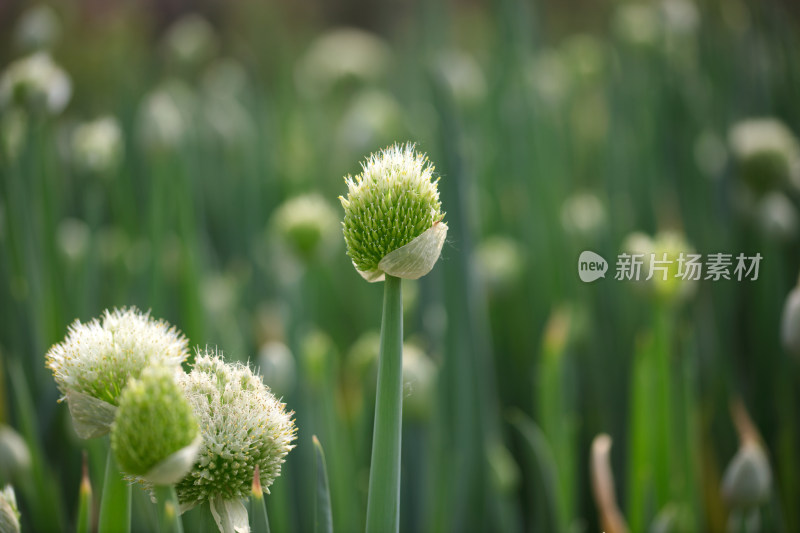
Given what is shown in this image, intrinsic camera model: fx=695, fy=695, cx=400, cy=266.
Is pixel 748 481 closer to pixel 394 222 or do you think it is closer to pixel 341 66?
pixel 394 222

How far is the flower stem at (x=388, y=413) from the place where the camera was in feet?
1.28

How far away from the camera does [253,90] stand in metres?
2.50

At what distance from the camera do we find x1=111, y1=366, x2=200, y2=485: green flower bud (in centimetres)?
32

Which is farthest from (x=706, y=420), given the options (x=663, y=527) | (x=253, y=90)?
(x=253, y=90)

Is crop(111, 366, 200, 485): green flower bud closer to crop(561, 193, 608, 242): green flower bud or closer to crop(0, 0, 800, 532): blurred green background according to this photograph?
crop(0, 0, 800, 532): blurred green background

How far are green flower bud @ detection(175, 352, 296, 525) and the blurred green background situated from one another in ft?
0.60

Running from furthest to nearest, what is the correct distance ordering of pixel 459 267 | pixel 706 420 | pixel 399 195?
pixel 706 420, pixel 459 267, pixel 399 195

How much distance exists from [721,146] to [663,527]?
973 mm

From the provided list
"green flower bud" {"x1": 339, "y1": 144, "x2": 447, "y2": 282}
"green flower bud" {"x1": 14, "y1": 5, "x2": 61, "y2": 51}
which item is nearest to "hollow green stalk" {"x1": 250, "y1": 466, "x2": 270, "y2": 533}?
"green flower bud" {"x1": 339, "y1": 144, "x2": 447, "y2": 282}

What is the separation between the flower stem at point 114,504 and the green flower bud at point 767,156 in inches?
50.3

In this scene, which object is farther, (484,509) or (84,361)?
(484,509)

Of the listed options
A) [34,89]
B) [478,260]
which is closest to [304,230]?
[478,260]

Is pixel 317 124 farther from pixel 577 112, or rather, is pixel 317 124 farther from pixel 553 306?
pixel 553 306

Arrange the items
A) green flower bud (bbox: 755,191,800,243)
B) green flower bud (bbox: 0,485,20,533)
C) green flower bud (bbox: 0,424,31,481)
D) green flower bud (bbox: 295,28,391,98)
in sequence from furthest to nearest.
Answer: green flower bud (bbox: 295,28,391,98) → green flower bud (bbox: 755,191,800,243) → green flower bud (bbox: 0,424,31,481) → green flower bud (bbox: 0,485,20,533)
